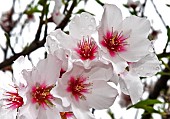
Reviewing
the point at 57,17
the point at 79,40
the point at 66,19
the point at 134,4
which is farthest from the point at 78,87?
the point at 134,4

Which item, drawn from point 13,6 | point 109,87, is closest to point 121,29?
point 109,87

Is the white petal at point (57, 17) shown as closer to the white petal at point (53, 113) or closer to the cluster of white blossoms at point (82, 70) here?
the cluster of white blossoms at point (82, 70)

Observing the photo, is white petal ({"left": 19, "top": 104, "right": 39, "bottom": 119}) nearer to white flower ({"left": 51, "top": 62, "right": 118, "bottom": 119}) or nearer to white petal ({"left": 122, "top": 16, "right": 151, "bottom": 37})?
white flower ({"left": 51, "top": 62, "right": 118, "bottom": 119})

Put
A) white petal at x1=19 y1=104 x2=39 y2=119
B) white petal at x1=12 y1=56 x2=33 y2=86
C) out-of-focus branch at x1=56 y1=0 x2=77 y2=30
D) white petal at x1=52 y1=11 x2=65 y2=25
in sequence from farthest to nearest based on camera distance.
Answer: white petal at x1=52 y1=11 x2=65 y2=25 < out-of-focus branch at x1=56 y1=0 x2=77 y2=30 < white petal at x1=12 y1=56 x2=33 y2=86 < white petal at x1=19 y1=104 x2=39 y2=119

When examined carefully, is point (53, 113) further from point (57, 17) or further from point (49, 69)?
point (57, 17)

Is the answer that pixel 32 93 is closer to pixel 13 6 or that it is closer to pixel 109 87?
pixel 109 87

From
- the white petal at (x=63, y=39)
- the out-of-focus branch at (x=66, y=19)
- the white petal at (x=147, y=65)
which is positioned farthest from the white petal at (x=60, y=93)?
the out-of-focus branch at (x=66, y=19)

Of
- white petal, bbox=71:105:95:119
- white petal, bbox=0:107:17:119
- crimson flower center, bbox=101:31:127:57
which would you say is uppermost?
crimson flower center, bbox=101:31:127:57

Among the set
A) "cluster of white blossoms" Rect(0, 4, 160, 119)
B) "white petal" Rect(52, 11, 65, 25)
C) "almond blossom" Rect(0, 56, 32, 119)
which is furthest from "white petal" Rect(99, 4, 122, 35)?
"white petal" Rect(52, 11, 65, 25)
